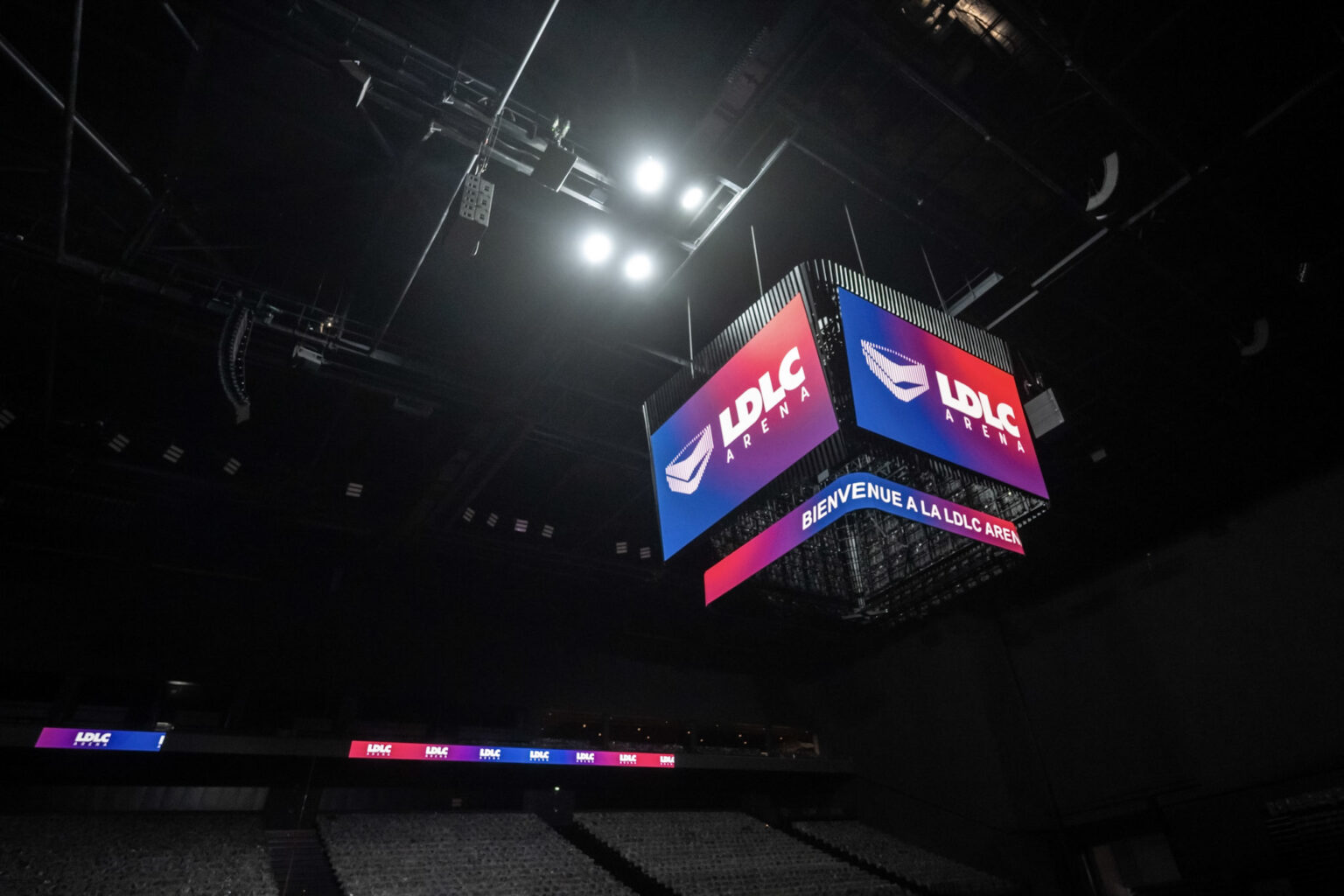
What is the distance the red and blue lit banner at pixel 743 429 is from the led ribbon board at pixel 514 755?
289 inches

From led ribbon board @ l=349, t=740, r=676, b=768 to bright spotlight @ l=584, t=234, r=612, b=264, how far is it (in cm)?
844

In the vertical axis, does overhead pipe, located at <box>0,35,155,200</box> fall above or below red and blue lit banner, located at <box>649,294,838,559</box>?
above

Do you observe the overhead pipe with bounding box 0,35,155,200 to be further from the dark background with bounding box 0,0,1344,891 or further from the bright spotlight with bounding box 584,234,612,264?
the bright spotlight with bounding box 584,234,612,264

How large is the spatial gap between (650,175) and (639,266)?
2.64 feet

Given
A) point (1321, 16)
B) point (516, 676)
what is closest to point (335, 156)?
point (1321, 16)


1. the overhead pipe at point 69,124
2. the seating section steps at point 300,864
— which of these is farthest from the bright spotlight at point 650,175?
the seating section steps at point 300,864

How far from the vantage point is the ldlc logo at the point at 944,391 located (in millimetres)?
4926

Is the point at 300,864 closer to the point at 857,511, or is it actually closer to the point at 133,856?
the point at 133,856

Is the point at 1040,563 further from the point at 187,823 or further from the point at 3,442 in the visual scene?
the point at 3,442

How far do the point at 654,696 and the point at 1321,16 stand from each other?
44.7 ft

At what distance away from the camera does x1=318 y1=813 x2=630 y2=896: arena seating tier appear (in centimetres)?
934

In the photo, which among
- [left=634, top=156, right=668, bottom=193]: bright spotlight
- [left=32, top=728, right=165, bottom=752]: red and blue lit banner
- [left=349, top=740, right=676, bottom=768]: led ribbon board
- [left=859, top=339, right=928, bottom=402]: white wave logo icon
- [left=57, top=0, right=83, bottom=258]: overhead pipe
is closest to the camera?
[left=57, top=0, right=83, bottom=258]: overhead pipe

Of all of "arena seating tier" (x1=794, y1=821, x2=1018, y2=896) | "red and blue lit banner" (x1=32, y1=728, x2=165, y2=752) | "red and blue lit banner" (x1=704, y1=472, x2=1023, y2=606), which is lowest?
"arena seating tier" (x1=794, y1=821, x2=1018, y2=896)

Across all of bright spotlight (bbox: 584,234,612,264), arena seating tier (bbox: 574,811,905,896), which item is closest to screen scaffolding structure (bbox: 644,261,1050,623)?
bright spotlight (bbox: 584,234,612,264)
